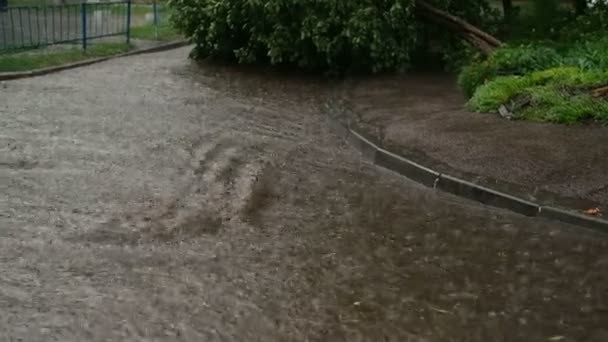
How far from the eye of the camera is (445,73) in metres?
15.5

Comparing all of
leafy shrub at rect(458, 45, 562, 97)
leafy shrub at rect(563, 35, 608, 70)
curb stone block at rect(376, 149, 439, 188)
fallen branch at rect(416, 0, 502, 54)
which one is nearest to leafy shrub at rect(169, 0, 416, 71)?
fallen branch at rect(416, 0, 502, 54)

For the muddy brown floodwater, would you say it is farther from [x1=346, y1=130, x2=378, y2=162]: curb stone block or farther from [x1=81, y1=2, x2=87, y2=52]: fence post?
[x1=81, y1=2, x2=87, y2=52]: fence post

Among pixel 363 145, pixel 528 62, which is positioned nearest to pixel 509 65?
pixel 528 62

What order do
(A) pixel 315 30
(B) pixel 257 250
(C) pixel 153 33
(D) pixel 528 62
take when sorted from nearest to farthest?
(B) pixel 257 250 → (D) pixel 528 62 → (A) pixel 315 30 → (C) pixel 153 33

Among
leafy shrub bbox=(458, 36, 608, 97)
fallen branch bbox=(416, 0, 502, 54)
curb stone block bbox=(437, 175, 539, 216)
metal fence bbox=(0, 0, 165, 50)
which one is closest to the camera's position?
curb stone block bbox=(437, 175, 539, 216)

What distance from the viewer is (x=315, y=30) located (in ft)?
48.1

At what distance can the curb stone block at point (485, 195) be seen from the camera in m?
7.49

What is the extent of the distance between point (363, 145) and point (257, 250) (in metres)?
3.68

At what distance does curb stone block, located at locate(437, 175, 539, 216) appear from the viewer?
749cm

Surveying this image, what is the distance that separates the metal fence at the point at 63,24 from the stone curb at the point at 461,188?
31.3ft

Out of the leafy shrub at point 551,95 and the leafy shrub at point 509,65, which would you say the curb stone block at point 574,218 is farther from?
the leafy shrub at point 509,65

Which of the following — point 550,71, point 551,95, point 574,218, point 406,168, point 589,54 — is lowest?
point 406,168

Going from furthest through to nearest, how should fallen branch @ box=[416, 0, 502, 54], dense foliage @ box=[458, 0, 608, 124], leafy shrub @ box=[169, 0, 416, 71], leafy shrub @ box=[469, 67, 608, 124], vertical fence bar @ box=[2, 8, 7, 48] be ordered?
vertical fence bar @ box=[2, 8, 7, 48] → fallen branch @ box=[416, 0, 502, 54] → leafy shrub @ box=[169, 0, 416, 71] → dense foliage @ box=[458, 0, 608, 124] → leafy shrub @ box=[469, 67, 608, 124]

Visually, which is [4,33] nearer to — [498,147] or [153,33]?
[153,33]
